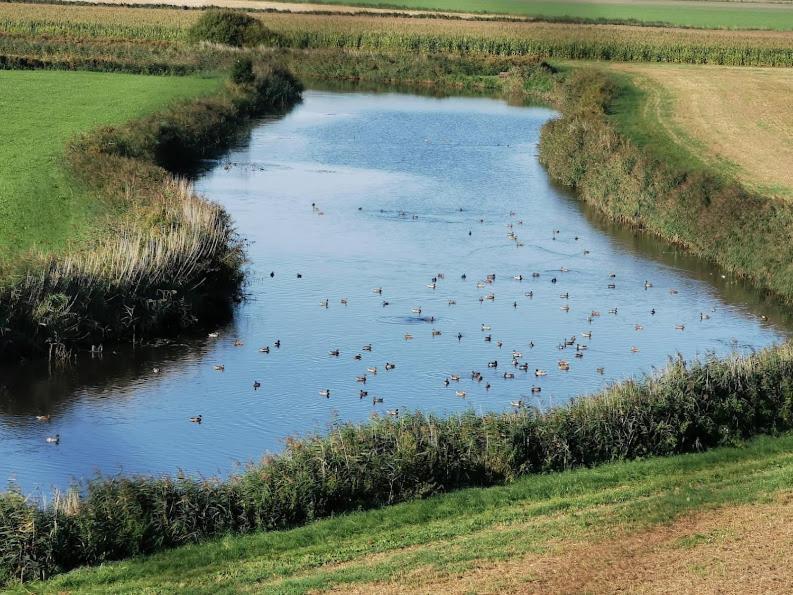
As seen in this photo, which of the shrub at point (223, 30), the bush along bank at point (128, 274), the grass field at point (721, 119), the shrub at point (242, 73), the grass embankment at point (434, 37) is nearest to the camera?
the bush along bank at point (128, 274)

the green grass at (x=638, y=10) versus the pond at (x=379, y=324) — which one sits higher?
the green grass at (x=638, y=10)

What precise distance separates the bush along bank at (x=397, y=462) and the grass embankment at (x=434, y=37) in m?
81.1

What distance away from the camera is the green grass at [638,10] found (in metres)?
128

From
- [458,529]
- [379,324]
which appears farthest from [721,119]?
[458,529]

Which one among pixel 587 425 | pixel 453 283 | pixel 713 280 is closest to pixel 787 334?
pixel 713 280

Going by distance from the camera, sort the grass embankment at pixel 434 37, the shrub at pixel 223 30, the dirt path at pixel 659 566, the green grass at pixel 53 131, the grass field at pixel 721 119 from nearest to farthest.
Result: the dirt path at pixel 659 566 < the green grass at pixel 53 131 < the grass field at pixel 721 119 < the shrub at pixel 223 30 < the grass embankment at pixel 434 37

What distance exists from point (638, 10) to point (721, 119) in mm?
75867

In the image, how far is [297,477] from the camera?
22094 mm

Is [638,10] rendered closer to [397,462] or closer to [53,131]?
[53,131]

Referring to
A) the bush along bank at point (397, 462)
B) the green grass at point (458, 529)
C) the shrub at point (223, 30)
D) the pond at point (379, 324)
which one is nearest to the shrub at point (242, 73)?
the pond at point (379, 324)

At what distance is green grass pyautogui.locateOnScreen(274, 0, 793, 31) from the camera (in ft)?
419

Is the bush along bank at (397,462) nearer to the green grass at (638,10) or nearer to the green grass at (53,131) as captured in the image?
the green grass at (53,131)

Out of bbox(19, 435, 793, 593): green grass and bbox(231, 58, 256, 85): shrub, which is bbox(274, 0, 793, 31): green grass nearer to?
bbox(231, 58, 256, 85): shrub

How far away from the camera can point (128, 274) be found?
111 feet
